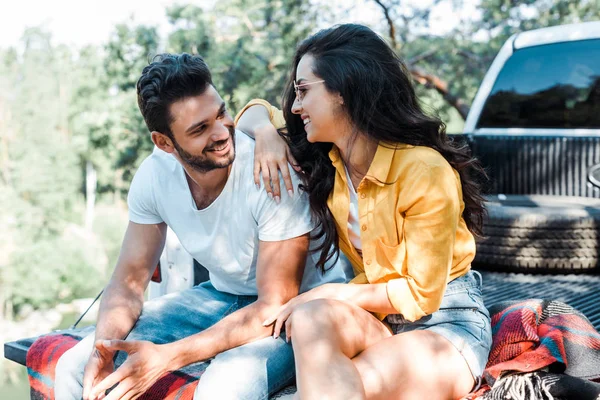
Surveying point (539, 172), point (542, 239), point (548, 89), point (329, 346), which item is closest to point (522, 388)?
point (329, 346)

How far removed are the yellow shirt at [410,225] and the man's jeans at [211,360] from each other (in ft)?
1.38

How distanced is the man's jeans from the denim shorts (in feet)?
1.38

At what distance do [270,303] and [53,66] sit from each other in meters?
38.4

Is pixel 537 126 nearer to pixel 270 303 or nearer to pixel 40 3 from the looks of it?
pixel 270 303

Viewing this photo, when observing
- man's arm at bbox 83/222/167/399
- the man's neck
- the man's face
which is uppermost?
the man's face

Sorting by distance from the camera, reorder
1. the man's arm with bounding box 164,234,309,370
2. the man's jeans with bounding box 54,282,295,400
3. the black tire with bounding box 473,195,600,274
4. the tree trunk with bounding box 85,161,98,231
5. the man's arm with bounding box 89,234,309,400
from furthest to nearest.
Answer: the tree trunk with bounding box 85,161,98,231, the black tire with bounding box 473,195,600,274, the man's arm with bounding box 164,234,309,370, the man's arm with bounding box 89,234,309,400, the man's jeans with bounding box 54,282,295,400

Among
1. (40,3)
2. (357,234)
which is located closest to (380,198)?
(357,234)

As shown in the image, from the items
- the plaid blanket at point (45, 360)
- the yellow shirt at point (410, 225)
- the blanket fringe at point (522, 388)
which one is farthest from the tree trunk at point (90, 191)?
the blanket fringe at point (522, 388)

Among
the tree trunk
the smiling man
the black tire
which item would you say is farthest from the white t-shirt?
the tree trunk

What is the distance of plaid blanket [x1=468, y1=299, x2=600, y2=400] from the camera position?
2.03 m

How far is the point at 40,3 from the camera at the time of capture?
34844 millimetres

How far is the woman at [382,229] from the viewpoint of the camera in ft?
6.76

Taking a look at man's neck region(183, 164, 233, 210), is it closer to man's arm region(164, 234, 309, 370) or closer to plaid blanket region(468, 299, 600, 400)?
man's arm region(164, 234, 309, 370)

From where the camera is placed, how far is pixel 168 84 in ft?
8.66
